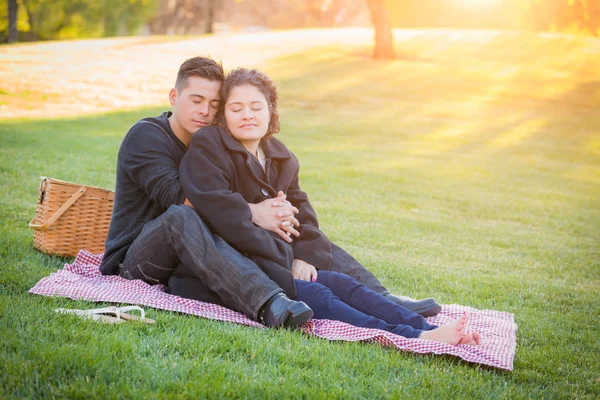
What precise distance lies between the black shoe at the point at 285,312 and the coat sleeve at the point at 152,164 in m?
0.90

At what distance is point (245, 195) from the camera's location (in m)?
4.16

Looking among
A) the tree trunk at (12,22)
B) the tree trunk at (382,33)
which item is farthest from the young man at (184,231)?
the tree trunk at (12,22)

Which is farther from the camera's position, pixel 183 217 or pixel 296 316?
pixel 183 217

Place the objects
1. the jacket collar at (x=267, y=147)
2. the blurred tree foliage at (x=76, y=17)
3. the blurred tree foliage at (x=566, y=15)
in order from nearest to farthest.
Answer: the jacket collar at (x=267, y=147), the blurred tree foliage at (x=76, y=17), the blurred tree foliage at (x=566, y=15)

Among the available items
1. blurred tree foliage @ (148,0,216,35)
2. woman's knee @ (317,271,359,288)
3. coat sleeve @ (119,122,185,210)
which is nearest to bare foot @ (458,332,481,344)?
woman's knee @ (317,271,359,288)

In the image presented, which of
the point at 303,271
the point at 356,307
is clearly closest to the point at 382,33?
the point at 303,271

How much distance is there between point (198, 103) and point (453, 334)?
2.22m

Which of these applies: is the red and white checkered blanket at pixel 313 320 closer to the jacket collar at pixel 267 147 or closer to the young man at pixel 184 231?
the young man at pixel 184 231

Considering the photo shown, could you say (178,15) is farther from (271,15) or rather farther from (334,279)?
(334,279)

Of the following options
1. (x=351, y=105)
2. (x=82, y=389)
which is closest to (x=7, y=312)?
(x=82, y=389)

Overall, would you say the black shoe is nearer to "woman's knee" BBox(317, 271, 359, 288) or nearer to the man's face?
"woman's knee" BBox(317, 271, 359, 288)

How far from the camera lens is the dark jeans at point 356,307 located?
3.71 m

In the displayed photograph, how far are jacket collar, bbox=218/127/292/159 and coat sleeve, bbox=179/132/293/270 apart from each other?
2.4 inches

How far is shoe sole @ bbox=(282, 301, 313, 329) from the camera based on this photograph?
3510 mm
